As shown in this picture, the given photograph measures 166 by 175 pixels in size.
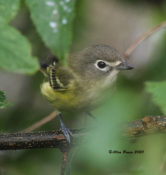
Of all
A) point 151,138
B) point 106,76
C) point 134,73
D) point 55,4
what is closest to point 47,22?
point 55,4

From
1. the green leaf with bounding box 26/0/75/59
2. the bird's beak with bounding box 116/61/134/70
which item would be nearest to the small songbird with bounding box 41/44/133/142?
the bird's beak with bounding box 116/61/134/70

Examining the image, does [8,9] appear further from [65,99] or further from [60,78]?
[60,78]

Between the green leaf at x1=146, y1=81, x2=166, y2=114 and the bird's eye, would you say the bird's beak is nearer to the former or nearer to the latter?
the bird's eye

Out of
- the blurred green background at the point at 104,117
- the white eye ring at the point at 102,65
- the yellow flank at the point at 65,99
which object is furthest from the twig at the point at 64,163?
the white eye ring at the point at 102,65

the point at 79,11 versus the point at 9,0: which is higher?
the point at 79,11

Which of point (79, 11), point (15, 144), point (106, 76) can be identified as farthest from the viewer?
point (79, 11)

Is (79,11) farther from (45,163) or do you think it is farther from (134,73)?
(45,163)

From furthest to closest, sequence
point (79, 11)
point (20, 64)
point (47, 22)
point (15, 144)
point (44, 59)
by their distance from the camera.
A: point (44, 59), point (79, 11), point (15, 144), point (47, 22), point (20, 64)

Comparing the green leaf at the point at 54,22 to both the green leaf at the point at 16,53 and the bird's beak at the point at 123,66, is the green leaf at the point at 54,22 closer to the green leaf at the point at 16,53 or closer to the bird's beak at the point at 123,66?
the green leaf at the point at 16,53
